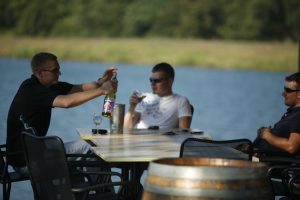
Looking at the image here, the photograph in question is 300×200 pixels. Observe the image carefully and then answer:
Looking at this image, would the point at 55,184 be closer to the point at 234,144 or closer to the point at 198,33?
the point at 234,144

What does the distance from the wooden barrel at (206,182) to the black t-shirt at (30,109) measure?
2.15 meters

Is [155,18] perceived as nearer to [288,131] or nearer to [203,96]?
[203,96]

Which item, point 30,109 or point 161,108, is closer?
point 30,109

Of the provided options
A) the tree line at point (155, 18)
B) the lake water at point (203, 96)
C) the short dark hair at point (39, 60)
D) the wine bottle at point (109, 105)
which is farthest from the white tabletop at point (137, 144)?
the tree line at point (155, 18)

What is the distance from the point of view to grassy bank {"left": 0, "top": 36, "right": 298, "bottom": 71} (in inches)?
1657

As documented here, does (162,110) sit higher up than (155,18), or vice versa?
(155,18)

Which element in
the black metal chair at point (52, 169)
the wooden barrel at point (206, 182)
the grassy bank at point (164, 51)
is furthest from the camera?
the grassy bank at point (164, 51)

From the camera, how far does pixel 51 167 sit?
384cm

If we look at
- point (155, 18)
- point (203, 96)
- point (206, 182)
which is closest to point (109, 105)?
point (206, 182)

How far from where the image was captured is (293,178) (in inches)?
178

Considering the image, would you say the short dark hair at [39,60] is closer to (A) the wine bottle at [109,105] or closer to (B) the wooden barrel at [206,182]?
(A) the wine bottle at [109,105]

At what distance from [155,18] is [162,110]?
42.9 meters

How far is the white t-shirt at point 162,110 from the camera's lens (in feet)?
21.4

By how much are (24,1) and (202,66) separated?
1083cm
